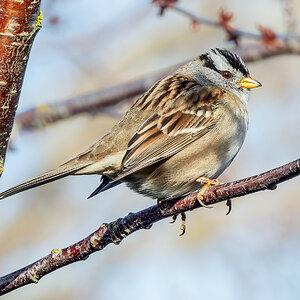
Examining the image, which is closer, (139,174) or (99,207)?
(139,174)

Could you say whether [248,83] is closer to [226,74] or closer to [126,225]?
[226,74]

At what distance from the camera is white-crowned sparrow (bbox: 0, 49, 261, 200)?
12.8 feet

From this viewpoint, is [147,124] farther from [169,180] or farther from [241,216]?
[241,216]

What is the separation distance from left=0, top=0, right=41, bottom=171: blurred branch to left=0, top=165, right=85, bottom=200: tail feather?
0.84m

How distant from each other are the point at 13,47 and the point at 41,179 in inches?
51.6

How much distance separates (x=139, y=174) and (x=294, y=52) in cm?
160

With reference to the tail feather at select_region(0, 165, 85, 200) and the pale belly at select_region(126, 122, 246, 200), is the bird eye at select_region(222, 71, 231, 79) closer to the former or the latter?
the pale belly at select_region(126, 122, 246, 200)

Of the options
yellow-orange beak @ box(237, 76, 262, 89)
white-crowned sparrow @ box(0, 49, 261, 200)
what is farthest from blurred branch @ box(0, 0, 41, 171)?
yellow-orange beak @ box(237, 76, 262, 89)

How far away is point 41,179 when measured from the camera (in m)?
3.55

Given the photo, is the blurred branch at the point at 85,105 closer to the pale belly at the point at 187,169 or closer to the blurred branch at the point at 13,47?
the pale belly at the point at 187,169

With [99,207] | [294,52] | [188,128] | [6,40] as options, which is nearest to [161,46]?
[99,207]

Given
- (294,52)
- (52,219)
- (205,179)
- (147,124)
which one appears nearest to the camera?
(205,179)

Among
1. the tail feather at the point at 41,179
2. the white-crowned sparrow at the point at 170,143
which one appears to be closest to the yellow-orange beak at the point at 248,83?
the white-crowned sparrow at the point at 170,143

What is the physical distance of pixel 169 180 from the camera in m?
3.92
